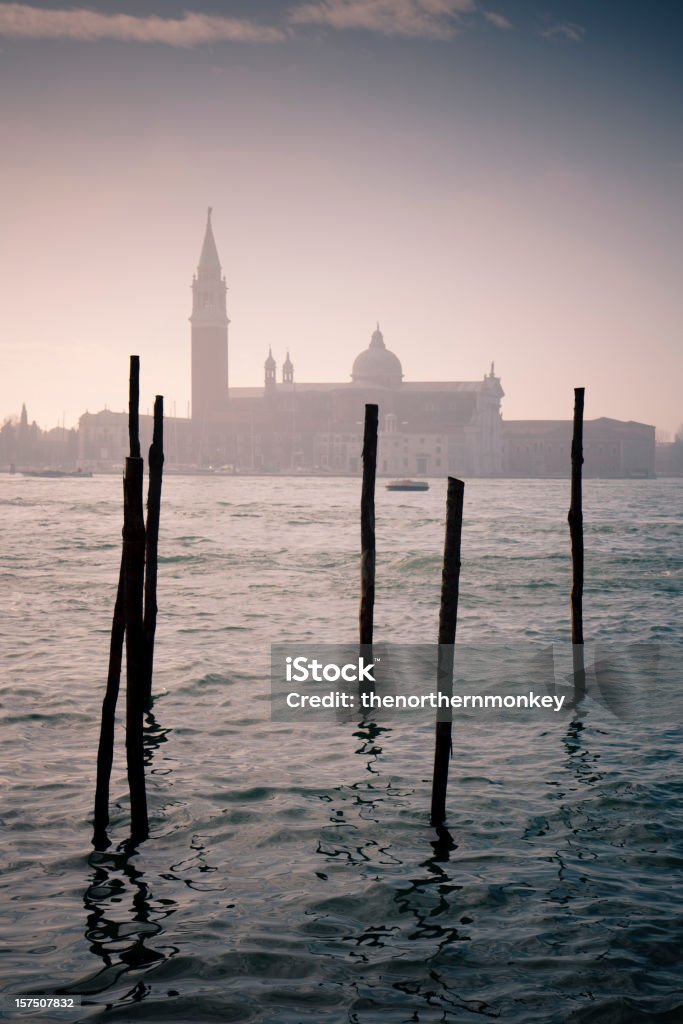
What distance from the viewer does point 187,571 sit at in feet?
58.1

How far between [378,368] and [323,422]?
1038 cm

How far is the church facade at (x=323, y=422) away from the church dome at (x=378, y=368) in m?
2.55

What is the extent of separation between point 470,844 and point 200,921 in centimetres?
140

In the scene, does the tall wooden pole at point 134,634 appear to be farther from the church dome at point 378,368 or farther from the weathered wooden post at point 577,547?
the church dome at point 378,368

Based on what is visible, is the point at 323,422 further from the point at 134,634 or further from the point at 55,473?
the point at 134,634

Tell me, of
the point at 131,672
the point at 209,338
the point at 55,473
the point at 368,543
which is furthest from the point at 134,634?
the point at 209,338

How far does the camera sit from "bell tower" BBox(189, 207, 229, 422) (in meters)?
92.2

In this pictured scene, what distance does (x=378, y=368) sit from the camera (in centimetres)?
10569

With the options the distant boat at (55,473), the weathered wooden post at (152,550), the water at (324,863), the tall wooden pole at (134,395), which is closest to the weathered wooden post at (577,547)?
the water at (324,863)

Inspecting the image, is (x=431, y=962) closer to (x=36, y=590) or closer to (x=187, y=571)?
(x=36, y=590)

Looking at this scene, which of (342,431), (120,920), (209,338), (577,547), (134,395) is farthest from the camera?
(342,431)

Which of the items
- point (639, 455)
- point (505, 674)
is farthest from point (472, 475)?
point (505, 674)

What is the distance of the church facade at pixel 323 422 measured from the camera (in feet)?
310

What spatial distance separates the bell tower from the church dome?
16689 millimetres
